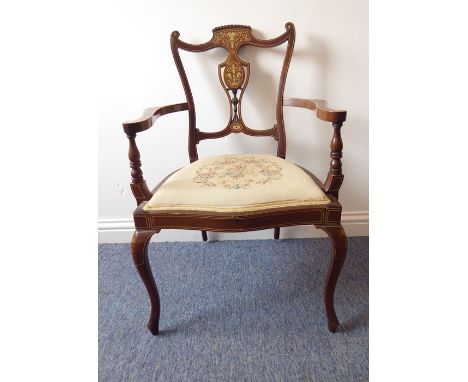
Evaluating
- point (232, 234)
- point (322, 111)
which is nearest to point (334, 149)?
point (322, 111)

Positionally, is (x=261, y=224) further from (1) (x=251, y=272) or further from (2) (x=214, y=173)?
(1) (x=251, y=272)

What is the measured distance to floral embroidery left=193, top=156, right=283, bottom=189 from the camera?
109cm

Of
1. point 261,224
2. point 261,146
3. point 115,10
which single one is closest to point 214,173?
point 261,224

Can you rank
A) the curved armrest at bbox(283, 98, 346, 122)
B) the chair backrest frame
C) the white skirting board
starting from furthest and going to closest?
the white skirting board → the chair backrest frame → the curved armrest at bbox(283, 98, 346, 122)

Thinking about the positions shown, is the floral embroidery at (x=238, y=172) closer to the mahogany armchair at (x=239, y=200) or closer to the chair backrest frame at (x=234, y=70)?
the mahogany armchair at (x=239, y=200)

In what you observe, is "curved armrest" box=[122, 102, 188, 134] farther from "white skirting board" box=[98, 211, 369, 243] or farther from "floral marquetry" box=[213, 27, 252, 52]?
"white skirting board" box=[98, 211, 369, 243]

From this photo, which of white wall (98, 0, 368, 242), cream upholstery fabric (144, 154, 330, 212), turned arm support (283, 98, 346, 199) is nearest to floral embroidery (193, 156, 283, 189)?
cream upholstery fabric (144, 154, 330, 212)

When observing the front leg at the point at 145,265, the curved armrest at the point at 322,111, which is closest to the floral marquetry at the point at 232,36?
the curved armrest at the point at 322,111

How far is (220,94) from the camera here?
1.58 metres

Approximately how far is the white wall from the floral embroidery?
0.41 metres

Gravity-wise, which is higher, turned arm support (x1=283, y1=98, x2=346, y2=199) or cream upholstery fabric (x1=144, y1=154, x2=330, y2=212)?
turned arm support (x1=283, y1=98, x2=346, y2=199)

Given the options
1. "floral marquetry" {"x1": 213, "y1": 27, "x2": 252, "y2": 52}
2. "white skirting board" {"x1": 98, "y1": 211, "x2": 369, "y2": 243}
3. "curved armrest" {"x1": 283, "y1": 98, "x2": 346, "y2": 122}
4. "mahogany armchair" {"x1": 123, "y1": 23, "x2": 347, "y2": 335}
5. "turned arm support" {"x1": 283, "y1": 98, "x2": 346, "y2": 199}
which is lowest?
"white skirting board" {"x1": 98, "y1": 211, "x2": 369, "y2": 243}

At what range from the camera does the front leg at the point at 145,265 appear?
1.08 m
